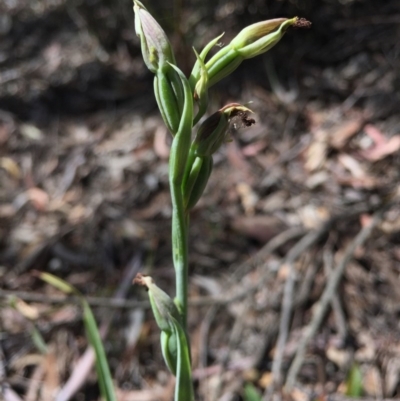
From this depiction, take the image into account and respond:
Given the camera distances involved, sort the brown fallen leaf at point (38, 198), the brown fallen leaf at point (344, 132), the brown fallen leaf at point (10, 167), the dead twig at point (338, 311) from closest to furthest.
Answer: the dead twig at point (338, 311) → the brown fallen leaf at point (344, 132) → the brown fallen leaf at point (38, 198) → the brown fallen leaf at point (10, 167)

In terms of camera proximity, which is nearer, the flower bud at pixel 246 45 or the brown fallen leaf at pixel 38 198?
the flower bud at pixel 246 45

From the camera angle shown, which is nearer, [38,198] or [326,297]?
[326,297]

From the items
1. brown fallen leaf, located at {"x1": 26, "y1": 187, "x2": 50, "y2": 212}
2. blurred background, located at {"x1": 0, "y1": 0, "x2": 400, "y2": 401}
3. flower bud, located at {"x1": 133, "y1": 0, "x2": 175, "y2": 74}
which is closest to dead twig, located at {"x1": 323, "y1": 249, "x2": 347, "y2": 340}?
blurred background, located at {"x1": 0, "y1": 0, "x2": 400, "y2": 401}

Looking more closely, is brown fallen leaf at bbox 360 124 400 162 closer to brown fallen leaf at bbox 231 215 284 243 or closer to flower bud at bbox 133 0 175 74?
brown fallen leaf at bbox 231 215 284 243

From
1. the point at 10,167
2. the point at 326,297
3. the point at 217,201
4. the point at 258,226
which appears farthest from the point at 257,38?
the point at 10,167

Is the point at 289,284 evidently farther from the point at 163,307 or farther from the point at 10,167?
the point at 10,167

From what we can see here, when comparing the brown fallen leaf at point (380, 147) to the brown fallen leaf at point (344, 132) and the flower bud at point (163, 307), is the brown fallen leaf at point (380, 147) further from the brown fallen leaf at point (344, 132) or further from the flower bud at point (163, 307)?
the flower bud at point (163, 307)

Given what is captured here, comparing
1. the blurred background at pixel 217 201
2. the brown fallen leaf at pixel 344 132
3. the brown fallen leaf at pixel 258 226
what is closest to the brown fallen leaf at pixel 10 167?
the blurred background at pixel 217 201
